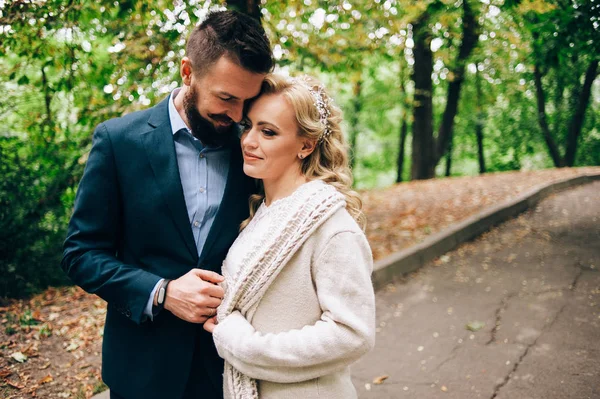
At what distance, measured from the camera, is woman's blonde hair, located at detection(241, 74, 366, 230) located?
206 centimetres

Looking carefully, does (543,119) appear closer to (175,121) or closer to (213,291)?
(175,121)

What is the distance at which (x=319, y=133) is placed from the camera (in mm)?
2105

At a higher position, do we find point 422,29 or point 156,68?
point 422,29

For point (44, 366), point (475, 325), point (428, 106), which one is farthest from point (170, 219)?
point (428, 106)

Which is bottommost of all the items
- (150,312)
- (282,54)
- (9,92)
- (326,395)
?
(326,395)

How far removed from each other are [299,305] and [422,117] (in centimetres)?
1191

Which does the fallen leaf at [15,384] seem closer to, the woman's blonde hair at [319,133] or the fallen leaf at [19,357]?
the fallen leaf at [19,357]

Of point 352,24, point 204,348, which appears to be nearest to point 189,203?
point 204,348

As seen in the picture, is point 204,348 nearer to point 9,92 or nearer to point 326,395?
point 326,395

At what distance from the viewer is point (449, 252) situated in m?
6.92

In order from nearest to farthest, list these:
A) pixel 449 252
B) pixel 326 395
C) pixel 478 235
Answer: pixel 326 395 < pixel 449 252 < pixel 478 235

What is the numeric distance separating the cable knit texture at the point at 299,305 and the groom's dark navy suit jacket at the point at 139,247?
23cm

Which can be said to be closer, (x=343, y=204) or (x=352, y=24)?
(x=343, y=204)

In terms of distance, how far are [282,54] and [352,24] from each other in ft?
3.98
